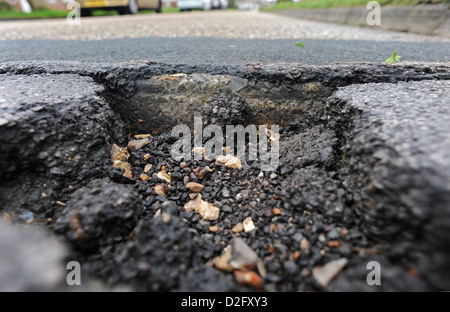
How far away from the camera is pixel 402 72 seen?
5.14ft

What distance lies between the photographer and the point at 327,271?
87 cm

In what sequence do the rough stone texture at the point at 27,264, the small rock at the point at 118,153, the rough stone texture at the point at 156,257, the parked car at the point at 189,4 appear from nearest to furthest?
the rough stone texture at the point at 27,264
the rough stone texture at the point at 156,257
the small rock at the point at 118,153
the parked car at the point at 189,4

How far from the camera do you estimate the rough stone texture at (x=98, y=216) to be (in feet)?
3.09

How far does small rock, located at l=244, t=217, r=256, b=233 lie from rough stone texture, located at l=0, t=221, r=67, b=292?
66cm

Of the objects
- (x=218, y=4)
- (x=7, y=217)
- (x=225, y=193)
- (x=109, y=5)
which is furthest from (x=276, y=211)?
(x=218, y=4)

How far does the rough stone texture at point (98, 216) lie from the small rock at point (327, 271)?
714 millimetres

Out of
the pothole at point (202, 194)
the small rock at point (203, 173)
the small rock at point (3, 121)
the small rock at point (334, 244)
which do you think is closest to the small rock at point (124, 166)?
the pothole at point (202, 194)

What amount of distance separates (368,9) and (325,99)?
184 inches

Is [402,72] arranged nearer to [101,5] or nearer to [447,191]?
[447,191]

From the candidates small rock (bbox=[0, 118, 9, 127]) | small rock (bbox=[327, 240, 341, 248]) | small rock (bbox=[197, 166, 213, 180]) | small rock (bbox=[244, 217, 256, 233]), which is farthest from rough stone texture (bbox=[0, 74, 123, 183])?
small rock (bbox=[327, 240, 341, 248])

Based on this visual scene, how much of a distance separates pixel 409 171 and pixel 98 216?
1058mm

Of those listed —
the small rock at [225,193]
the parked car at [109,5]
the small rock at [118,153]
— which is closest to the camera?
the small rock at [225,193]

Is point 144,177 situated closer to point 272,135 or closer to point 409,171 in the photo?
point 272,135

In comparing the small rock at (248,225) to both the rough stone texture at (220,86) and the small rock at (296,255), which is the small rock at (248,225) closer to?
the small rock at (296,255)
